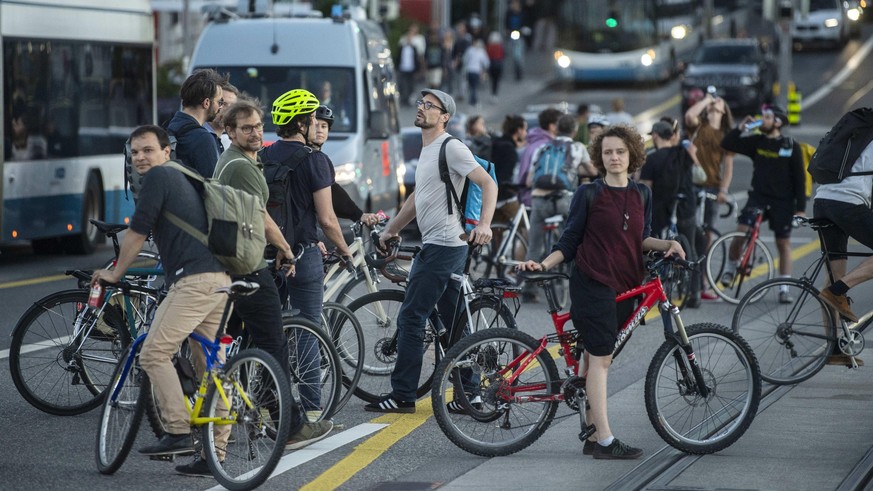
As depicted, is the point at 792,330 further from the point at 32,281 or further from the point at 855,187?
the point at 32,281

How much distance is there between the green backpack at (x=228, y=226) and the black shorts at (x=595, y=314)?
5.08 ft

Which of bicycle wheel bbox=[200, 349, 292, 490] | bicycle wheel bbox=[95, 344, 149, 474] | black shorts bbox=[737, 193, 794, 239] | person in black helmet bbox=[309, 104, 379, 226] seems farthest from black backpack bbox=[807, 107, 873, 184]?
bicycle wheel bbox=[95, 344, 149, 474]

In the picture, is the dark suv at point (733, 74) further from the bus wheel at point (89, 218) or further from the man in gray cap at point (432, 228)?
the man in gray cap at point (432, 228)

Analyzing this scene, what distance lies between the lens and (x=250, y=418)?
6.70 m

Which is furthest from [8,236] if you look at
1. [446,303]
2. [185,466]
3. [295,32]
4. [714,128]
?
[185,466]

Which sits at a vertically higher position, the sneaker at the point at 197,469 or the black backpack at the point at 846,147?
the black backpack at the point at 846,147

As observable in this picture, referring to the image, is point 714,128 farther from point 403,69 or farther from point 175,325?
point 403,69

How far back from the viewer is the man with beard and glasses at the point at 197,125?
8.36 meters

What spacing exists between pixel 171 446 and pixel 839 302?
4429 millimetres

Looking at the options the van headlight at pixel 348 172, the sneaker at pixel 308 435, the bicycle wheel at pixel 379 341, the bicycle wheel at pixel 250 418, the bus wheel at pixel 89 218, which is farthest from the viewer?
the bus wheel at pixel 89 218

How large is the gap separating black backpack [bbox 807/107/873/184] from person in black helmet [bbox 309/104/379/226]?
9.13ft

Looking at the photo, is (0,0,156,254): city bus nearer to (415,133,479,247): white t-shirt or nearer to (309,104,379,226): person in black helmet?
(309,104,379,226): person in black helmet

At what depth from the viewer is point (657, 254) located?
24.6 ft

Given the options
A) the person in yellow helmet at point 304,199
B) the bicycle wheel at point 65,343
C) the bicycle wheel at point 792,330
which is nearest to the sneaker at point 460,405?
the person in yellow helmet at point 304,199
